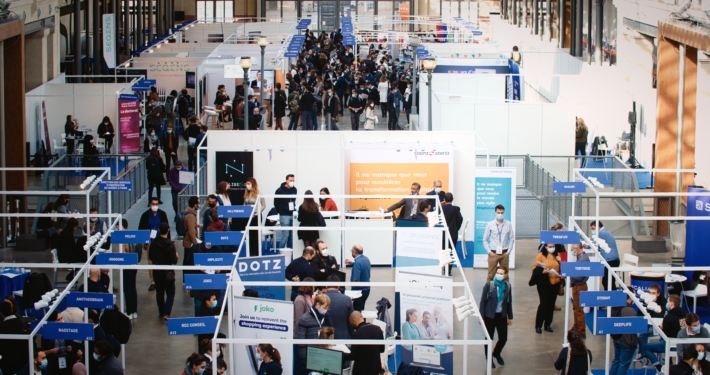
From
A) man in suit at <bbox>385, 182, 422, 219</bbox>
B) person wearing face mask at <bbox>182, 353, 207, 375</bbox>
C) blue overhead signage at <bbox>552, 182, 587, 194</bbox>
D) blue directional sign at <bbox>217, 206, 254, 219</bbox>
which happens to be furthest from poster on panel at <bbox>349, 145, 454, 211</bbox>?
person wearing face mask at <bbox>182, 353, 207, 375</bbox>

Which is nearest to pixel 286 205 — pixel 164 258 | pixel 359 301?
pixel 164 258

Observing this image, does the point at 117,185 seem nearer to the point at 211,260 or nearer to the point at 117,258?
the point at 117,258

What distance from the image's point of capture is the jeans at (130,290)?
572 inches

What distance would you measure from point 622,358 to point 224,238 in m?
5.01

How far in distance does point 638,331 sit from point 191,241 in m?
7.17

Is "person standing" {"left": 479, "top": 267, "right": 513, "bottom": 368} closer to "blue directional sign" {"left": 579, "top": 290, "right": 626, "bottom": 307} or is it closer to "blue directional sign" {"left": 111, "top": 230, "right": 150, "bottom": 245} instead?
"blue directional sign" {"left": 579, "top": 290, "right": 626, "bottom": 307}

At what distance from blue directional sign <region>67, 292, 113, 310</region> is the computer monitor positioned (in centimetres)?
257

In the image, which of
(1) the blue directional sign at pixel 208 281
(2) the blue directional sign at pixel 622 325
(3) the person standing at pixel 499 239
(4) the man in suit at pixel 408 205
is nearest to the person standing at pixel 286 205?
(4) the man in suit at pixel 408 205

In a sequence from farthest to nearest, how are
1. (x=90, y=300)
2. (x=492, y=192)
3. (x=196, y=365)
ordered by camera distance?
(x=492, y=192)
(x=90, y=300)
(x=196, y=365)

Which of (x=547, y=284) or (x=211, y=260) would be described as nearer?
(x=211, y=260)

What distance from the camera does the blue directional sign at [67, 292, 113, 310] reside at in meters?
11.6

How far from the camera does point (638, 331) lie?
10961 millimetres

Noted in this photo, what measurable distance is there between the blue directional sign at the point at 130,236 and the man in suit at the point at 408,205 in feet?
16.0

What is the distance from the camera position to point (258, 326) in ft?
36.6
